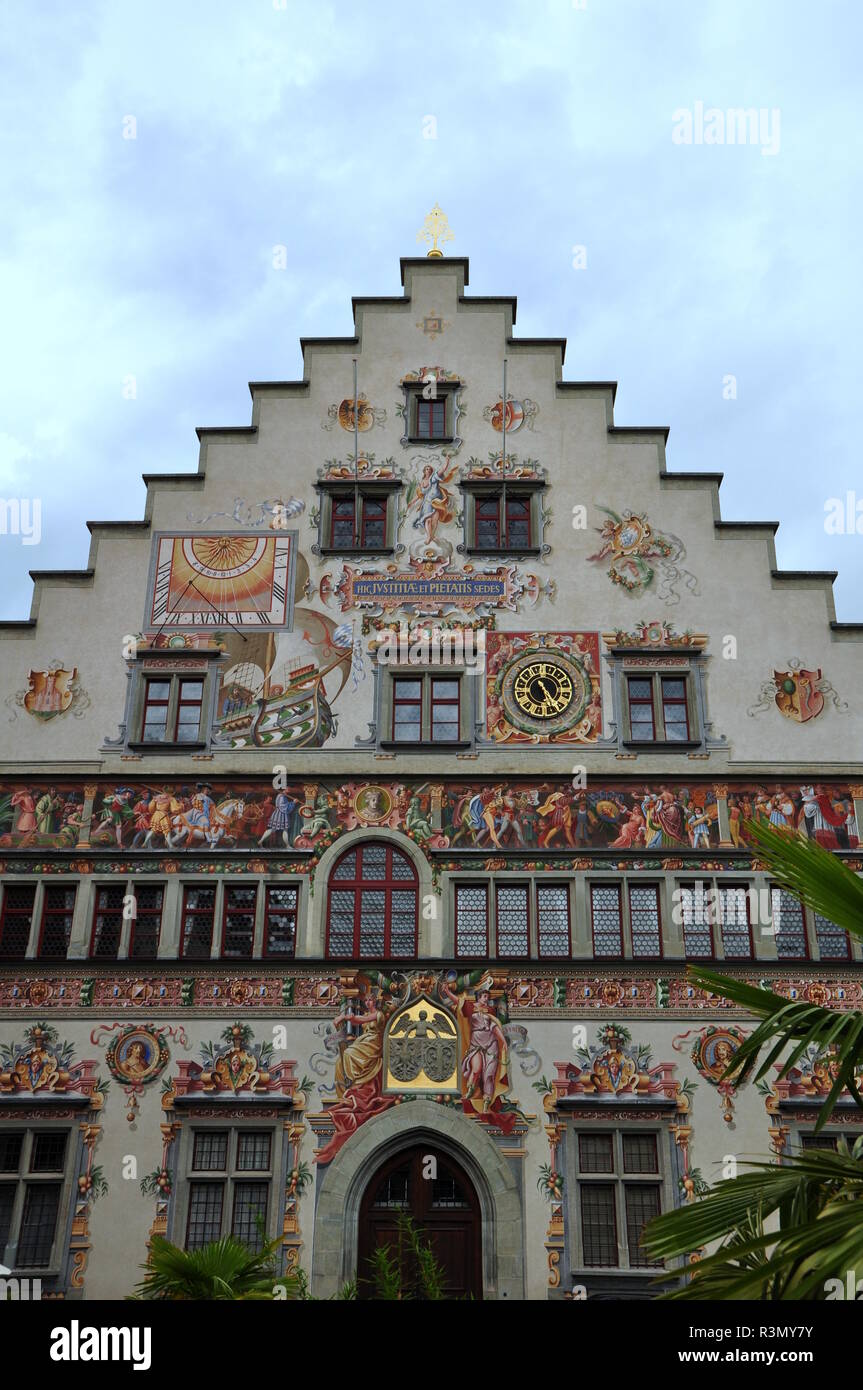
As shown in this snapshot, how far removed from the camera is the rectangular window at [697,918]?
16031mm

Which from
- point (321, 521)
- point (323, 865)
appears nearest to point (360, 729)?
point (323, 865)

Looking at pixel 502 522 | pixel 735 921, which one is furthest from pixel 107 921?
pixel 735 921

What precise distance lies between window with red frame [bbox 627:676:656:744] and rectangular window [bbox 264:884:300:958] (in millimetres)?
4530

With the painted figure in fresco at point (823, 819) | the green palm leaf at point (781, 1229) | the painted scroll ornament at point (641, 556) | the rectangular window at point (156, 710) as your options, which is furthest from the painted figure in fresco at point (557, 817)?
the green palm leaf at point (781, 1229)

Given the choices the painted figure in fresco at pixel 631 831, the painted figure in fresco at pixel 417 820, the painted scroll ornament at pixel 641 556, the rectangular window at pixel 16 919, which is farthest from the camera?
the painted scroll ornament at pixel 641 556

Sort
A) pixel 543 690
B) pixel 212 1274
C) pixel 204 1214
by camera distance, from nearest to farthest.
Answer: pixel 212 1274, pixel 204 1214, pixel 543 690

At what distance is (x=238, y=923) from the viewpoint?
641 inches

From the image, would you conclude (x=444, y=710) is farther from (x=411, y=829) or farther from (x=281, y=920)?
(x=281, y=920)

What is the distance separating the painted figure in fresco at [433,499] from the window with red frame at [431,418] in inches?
17.5

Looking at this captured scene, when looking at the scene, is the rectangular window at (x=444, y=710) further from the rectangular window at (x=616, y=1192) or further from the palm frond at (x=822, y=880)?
the palm frond at (x=822, y=880)

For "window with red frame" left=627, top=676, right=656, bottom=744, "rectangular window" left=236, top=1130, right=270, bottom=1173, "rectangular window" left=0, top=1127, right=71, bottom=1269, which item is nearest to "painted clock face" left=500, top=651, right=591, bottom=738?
"window with red frame" left=627, top=676, right=656, bottom=744

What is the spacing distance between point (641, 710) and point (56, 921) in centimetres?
742

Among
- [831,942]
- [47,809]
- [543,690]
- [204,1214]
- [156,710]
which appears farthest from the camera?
[156,710]

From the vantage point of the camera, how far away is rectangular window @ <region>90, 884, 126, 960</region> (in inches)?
636
